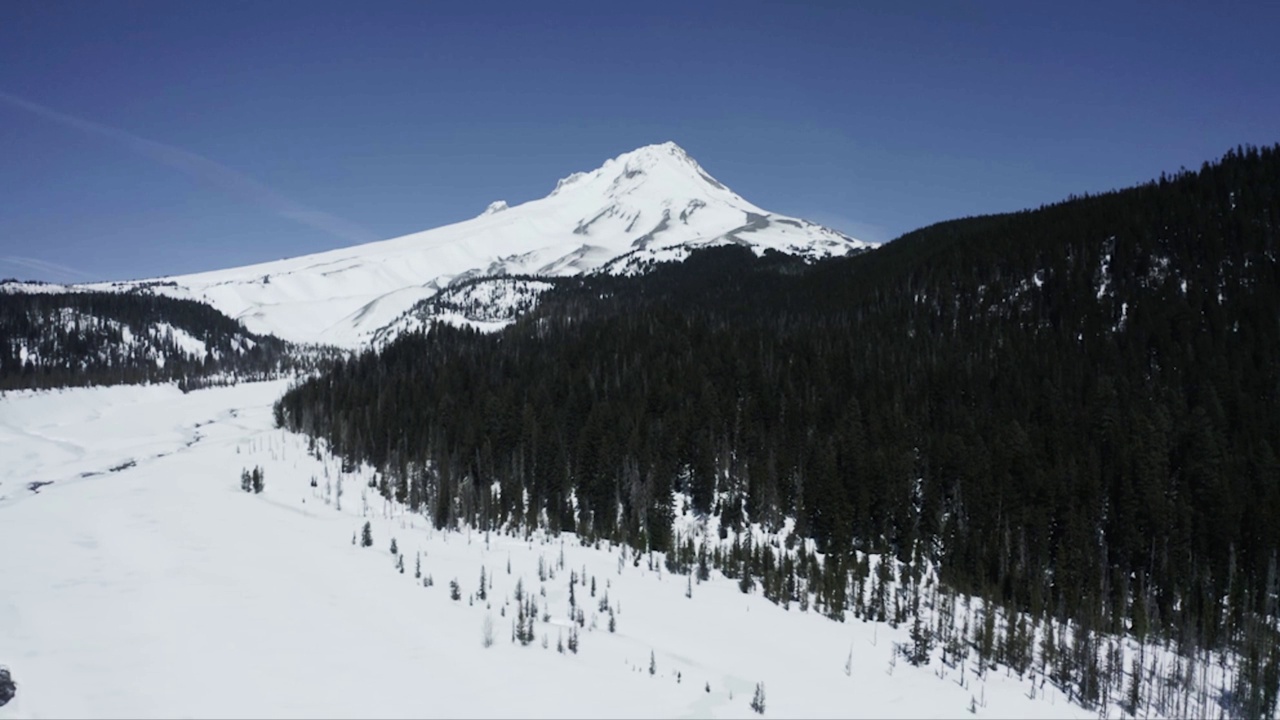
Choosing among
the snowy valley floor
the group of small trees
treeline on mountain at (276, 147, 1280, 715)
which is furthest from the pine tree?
the group of small trees

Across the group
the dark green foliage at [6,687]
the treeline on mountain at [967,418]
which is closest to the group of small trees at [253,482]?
the treeline on mountain at [967,418]

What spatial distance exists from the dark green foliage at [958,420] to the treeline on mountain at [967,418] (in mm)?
279

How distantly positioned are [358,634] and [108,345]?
178205mm

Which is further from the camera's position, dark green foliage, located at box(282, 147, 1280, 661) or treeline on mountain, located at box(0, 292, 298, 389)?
treeline on mountain, located at box(0, 292, 298, 389)

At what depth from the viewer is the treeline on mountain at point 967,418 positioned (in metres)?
41.4

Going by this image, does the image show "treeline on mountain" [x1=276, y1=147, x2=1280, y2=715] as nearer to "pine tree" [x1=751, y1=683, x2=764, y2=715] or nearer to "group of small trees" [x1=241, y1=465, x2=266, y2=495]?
"group of small trees" [x1=241, y1=465, x2=266, y2=495]

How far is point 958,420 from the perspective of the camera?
5762 cm

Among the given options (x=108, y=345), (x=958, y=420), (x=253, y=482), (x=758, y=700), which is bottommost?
(x=758, y=700)

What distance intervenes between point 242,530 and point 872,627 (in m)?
26.1

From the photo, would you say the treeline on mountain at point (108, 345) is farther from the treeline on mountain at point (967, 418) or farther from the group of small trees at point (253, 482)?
the group of small trees at point (253, 482)

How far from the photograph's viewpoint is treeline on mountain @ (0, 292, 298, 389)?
13125 centimetres

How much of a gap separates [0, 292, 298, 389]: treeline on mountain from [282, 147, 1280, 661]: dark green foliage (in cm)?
6607

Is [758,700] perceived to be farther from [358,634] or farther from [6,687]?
[6,687]

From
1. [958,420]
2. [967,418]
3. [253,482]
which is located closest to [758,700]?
[253,482]
